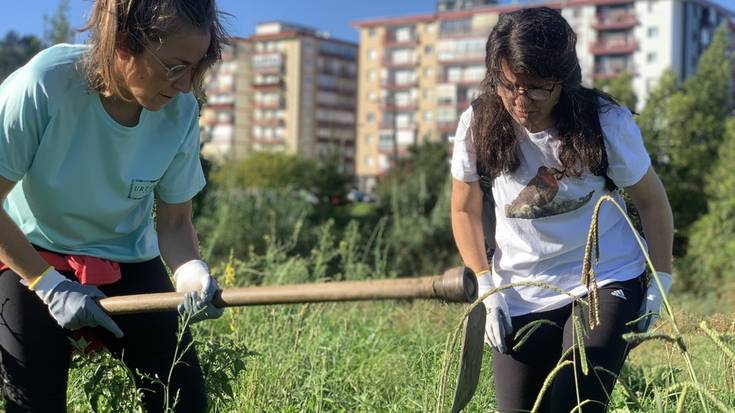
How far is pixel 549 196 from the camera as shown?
2730mm

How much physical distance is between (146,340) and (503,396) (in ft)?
3.44

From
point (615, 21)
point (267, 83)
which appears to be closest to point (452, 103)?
point (615, 21)

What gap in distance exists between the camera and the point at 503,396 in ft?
9.11

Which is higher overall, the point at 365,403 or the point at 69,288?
the point at 69,288

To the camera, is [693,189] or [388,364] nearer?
[388,364]

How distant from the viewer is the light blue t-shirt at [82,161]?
7.40 ft

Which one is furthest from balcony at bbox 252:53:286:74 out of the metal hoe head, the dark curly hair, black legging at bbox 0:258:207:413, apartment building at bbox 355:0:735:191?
the metal hoe head

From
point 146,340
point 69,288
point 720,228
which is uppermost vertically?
point 69,288

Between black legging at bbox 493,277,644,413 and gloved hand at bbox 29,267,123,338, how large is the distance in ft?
3.79

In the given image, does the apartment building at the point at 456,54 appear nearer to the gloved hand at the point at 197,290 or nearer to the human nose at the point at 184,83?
the gloved hand at the point at 197,290

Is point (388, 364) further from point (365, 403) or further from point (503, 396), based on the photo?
point (503, 396)

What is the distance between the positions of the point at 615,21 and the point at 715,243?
56.0 meters

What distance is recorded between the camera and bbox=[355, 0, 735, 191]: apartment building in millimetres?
62656

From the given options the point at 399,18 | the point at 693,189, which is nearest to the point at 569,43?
the point at 693,189
